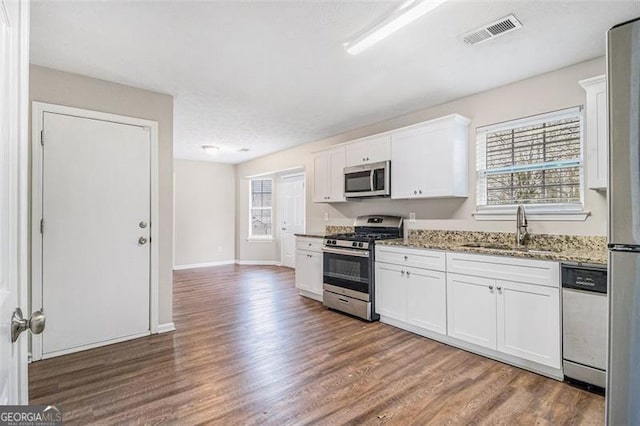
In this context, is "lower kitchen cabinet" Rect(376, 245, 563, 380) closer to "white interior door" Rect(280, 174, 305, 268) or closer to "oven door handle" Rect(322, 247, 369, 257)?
"oven door handle" Rect(322, 247, 369, 257)

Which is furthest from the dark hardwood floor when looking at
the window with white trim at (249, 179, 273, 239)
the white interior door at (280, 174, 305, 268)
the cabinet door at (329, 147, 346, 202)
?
the window with white trim at (249, 179, 273, 239)

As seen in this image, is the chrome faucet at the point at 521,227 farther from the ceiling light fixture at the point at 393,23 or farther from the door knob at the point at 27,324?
the door knob at the point at 27,324

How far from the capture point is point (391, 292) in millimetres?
3510

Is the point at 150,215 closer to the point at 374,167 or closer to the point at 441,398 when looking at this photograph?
the point at 374,167

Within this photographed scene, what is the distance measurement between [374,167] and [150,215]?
2.60 metres

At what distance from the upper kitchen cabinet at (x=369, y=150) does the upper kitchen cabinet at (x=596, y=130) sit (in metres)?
→ 1.93

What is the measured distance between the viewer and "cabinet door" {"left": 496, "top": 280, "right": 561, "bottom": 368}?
7.84 feet

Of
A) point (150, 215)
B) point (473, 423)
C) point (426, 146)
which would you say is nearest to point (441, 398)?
point (473, 423)

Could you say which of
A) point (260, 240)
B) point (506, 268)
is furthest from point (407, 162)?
point (260, 240)

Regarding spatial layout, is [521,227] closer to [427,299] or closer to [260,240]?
[427,299]

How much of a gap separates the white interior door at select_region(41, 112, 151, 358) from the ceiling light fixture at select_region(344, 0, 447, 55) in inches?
88.0

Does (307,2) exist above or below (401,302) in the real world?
above

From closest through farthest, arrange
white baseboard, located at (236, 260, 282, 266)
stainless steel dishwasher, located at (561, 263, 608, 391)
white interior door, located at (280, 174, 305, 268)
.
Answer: stainless steel dishwasher, located at (561, 263, 608, 391) < white interior door, located at (280, 174, 305, 268) < white baseboard, located at (236, 260, 282, 266)

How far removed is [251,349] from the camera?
292cm
